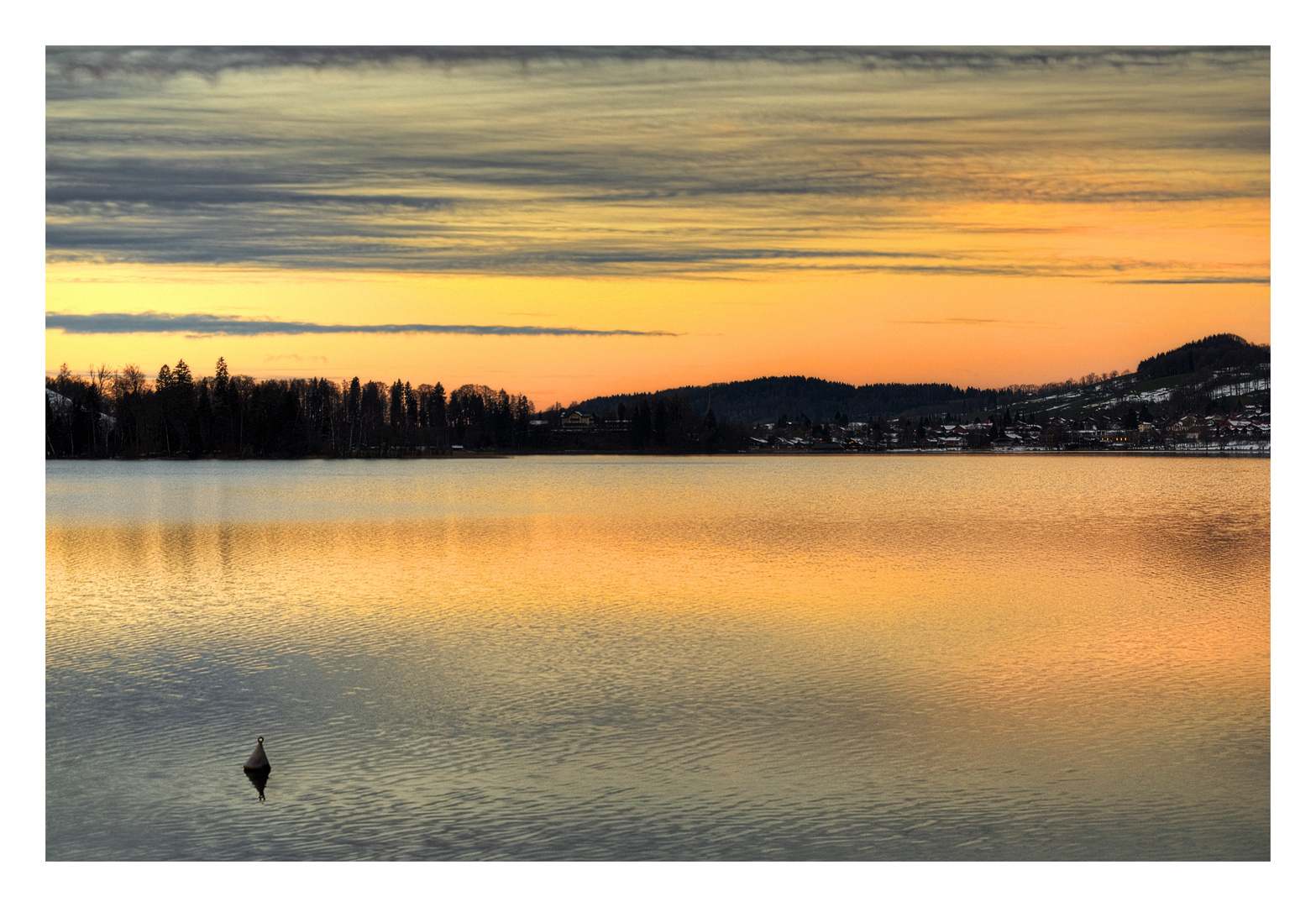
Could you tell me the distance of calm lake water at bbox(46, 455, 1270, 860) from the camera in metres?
11.1

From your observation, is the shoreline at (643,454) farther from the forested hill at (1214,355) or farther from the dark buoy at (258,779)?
the dark buoy at (258,779)

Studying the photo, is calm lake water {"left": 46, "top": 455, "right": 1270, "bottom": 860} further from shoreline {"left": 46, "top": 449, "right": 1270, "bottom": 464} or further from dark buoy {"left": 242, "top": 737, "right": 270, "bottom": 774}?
shoreline {"left": 46, "top": 449, "right": 1270, "bottom": 464}

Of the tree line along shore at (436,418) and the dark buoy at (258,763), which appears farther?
the tree line along shore at (436,418)

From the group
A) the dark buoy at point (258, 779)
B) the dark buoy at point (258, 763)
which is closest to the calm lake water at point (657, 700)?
the dark buoy at point (258, 779)

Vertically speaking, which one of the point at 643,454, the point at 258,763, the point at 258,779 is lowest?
the point at 258,779

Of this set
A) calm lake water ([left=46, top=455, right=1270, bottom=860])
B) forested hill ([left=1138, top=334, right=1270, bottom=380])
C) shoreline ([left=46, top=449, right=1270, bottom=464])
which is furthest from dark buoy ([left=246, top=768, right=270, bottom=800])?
shoreline ([left=46, top=449, right=1270, bottom=464])

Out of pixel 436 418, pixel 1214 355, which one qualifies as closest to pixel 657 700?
pixel 1214 355

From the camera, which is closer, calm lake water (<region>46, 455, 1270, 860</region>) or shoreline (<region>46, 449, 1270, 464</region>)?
calm lake water (<region>46, 455, 1270, 860</region>)

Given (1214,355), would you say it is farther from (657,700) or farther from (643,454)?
(643,454)

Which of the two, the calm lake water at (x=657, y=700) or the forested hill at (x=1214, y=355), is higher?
the forested hill at (x=1214, y=355)

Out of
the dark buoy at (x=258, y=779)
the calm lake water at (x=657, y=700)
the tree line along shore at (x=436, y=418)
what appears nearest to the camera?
the calm lake water at (x=657, y=700)

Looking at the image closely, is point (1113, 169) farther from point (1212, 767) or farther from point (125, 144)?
point (125, 144)

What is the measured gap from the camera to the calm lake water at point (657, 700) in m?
11.1

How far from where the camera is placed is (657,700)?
50.2ft
